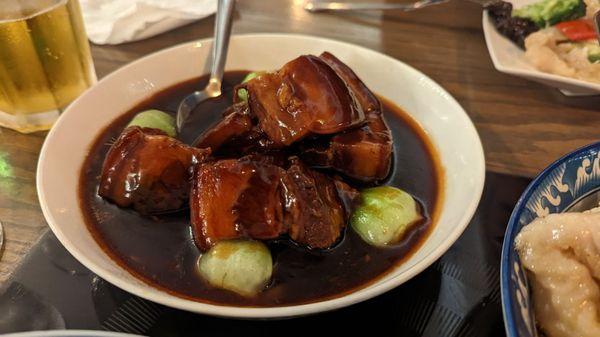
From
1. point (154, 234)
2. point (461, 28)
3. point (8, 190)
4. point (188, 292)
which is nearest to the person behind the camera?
point (188, 292)

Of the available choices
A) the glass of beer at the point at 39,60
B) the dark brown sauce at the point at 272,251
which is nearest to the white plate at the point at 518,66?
the dark brown sauce at the point at 272,251

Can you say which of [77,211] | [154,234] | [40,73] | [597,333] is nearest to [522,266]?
[597,333]

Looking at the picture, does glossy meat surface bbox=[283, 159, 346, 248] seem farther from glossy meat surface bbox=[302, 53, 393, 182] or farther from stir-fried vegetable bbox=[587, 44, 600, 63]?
stir-fried vegetable bbox=[587, 44, 600, 63]

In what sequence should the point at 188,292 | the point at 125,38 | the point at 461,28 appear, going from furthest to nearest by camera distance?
the point at 461,28, the point at 125,38, the point at 188,292

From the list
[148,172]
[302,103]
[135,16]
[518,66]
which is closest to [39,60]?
[135,16]

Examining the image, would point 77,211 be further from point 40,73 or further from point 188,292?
point 40,73

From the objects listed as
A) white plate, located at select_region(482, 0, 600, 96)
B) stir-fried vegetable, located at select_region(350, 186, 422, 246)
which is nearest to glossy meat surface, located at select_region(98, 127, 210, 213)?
stir-fried vegetable, located at select_region(350, 186, 422, 246)
